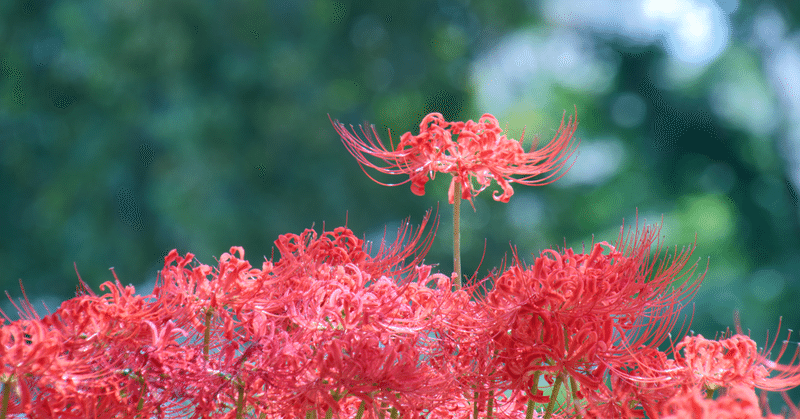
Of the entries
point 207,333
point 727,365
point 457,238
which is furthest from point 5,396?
point 727,365

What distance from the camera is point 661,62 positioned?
17.2 feet

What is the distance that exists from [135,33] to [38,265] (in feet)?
5.45

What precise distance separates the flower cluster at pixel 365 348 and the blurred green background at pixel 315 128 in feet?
12.6

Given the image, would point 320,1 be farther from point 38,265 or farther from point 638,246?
point 638,246

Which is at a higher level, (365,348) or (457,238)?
(457,238)

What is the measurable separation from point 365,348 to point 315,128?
421 centimetres

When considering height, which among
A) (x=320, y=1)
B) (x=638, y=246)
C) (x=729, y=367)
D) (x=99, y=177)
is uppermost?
(x=320, y=1)

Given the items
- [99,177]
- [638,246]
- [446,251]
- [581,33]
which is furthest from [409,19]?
[638,246]

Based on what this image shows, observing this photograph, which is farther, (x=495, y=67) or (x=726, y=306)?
(x=495, y=67)

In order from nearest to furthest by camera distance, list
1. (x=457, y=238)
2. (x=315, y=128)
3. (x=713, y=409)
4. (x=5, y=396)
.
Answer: (x=713, y=409)
(x=5, y=396)
(x=457, y=238)
(x=315, y=128)

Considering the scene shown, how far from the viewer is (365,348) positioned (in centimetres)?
54

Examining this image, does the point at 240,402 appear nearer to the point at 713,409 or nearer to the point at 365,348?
the point at 365,348

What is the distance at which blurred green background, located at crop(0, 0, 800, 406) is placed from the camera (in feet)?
15.0

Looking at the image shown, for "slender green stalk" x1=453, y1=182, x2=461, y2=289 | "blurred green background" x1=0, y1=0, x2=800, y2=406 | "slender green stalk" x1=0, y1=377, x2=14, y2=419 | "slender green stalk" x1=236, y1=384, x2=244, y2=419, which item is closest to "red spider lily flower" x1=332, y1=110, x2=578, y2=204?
"slender green stalk" x1=453, y1=182, x2=461, y2=289
